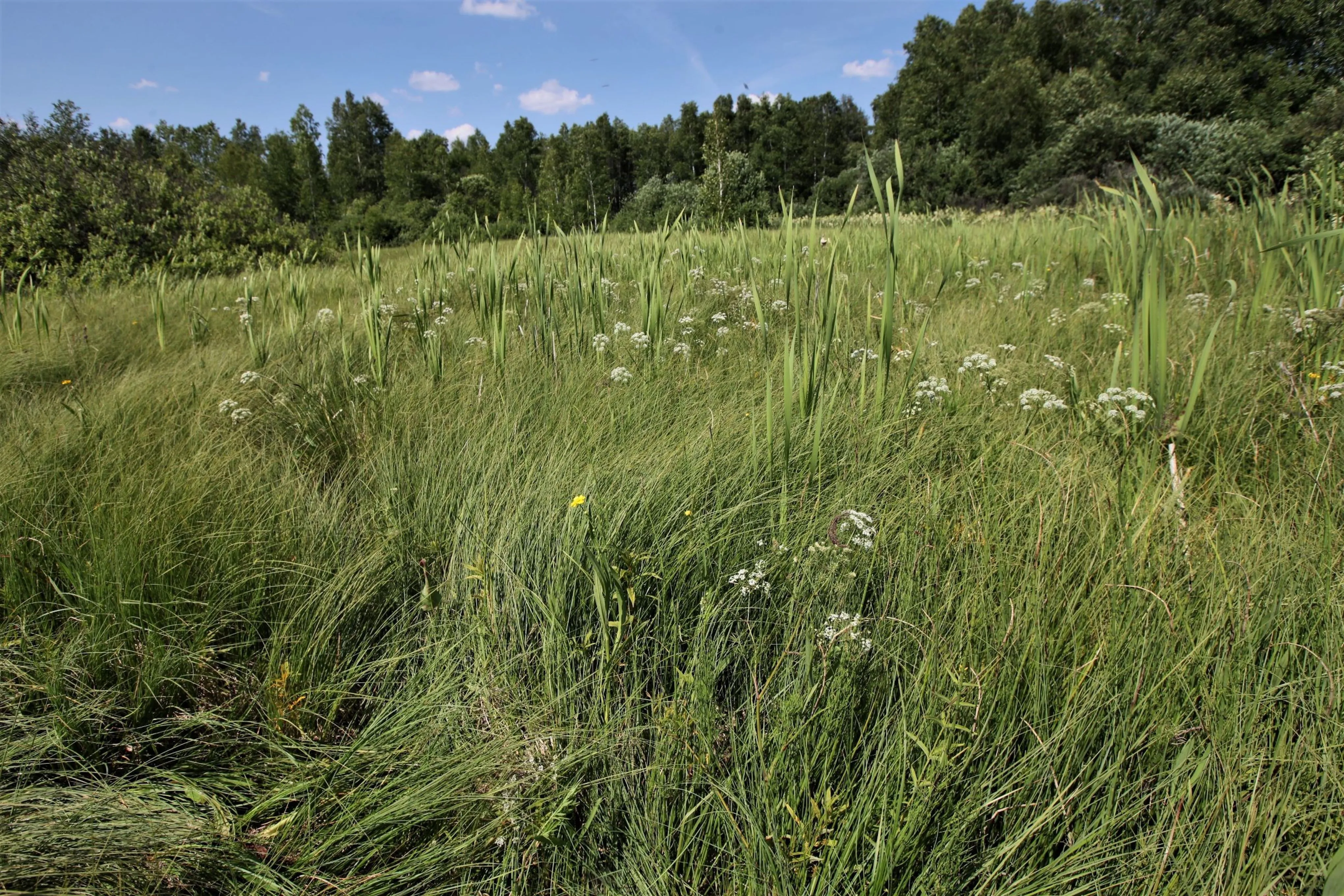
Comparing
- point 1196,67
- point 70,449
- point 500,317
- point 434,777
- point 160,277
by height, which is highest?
point 1196,67

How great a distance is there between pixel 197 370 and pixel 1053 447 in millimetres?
3255

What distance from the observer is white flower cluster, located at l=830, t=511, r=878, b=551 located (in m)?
1.22

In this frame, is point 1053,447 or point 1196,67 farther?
point 1196,67

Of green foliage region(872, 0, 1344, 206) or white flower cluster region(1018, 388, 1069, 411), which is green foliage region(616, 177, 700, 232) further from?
green foliage region(872, 0, 1344, 206)

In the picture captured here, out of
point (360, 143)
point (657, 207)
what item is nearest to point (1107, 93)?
point (657, 207)

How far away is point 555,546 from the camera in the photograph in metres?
1.38

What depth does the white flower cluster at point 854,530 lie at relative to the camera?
1.22 m

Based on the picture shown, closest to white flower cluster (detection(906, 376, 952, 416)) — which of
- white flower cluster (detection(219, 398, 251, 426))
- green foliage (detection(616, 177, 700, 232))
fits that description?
green foliage (detection(616, 177, 700, 232))

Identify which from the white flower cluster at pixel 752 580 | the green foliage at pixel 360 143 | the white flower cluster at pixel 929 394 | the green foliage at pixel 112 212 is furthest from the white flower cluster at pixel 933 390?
the green foliage at pixel 360 143

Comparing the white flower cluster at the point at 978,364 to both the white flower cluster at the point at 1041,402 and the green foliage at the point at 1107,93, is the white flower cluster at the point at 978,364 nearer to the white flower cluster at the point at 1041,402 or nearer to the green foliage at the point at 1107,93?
the white flower cluster at the point at 1041,402

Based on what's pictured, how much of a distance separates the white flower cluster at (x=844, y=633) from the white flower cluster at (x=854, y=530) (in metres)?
0.16

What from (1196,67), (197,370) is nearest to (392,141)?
(1196,67)

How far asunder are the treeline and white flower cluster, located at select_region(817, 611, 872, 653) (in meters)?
1.37

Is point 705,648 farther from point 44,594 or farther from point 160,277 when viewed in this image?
point 160,277
